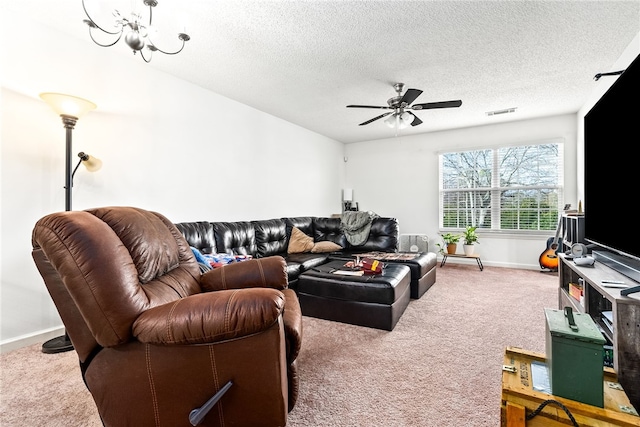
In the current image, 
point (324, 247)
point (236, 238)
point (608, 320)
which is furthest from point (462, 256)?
point (236, 238)

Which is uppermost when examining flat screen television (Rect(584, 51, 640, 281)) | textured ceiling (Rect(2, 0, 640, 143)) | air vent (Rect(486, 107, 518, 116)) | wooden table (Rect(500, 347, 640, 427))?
air vent (Rect(486, 107, 518, 116))

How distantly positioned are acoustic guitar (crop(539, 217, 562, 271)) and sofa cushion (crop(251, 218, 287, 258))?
3.92 metres

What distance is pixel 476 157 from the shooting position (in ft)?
17.2

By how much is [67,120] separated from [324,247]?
9.82ft

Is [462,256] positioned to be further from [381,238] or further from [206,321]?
[206,321]

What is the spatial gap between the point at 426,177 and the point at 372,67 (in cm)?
321

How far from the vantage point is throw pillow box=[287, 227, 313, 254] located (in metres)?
3.90

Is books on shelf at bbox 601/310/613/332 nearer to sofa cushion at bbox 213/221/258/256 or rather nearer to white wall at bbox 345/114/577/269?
sofa cushion at bbox 213/221/258/256

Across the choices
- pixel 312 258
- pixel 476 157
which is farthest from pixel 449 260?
pixel 312 258

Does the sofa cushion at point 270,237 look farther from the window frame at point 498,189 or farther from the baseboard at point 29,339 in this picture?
the window frame at point 498,189

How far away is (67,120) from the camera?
2156 mm

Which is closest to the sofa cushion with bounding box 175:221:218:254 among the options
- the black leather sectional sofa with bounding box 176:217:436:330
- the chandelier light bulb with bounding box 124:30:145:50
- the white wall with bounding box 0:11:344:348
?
the black leather sectional sofa with bounding box 176:217:436:330

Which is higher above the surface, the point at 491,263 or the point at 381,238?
the point at 381,238

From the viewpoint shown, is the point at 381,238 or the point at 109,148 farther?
the point at 381,238
